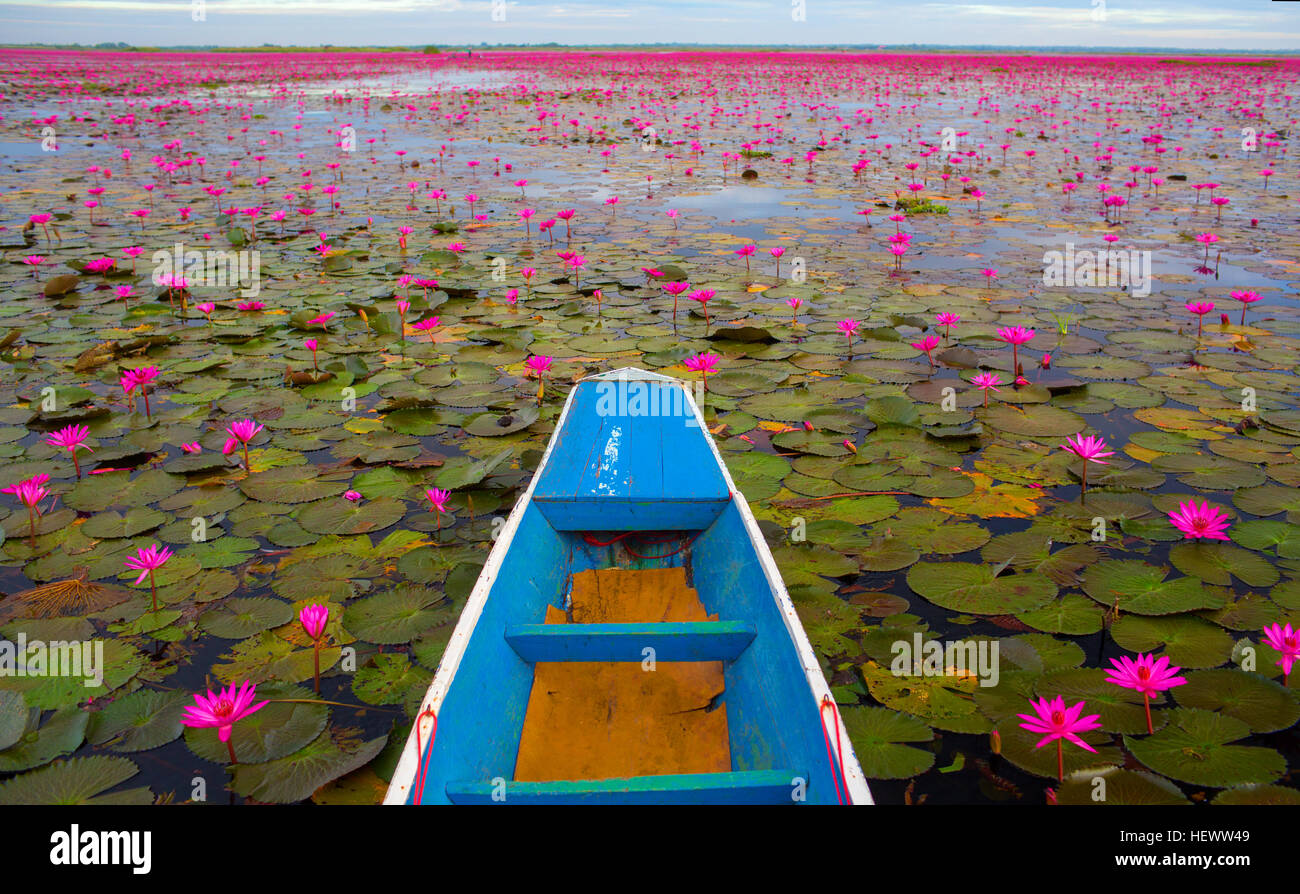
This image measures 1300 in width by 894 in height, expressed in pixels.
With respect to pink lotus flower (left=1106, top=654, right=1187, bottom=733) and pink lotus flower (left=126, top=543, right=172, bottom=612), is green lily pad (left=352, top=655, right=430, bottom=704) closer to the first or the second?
pink lotus flower (left=126, top=543, right=172, bottom=612)

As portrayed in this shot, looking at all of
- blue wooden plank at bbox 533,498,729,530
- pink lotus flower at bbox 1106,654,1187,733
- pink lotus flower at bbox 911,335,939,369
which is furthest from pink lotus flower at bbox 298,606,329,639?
pink lotus flower at bbox 911,335,939,369

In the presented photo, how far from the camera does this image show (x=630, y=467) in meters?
2.86

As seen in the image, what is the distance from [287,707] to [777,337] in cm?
359

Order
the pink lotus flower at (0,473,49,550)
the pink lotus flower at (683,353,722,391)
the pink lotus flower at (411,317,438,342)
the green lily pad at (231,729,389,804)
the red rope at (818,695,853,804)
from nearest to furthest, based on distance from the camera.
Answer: the red rope at (818,695,853,804), the green lily pad at (231,729,389,804), the pink lotus flower at (0,473,49,550), the pink lotus flower at (683,353,722,391), the pink lotus flower at (411,317,438,342)

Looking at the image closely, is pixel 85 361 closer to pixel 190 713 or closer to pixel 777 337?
pixel 190 713

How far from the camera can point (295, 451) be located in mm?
3525

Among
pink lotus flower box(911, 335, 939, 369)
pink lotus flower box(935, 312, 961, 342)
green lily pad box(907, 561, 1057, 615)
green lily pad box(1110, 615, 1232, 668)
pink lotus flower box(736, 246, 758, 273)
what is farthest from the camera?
pink lotus flower box(736, 246, 758, 273)

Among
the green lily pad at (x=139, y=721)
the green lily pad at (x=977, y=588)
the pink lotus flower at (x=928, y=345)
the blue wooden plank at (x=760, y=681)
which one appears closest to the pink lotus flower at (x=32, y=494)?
the green lily pad at (x=139, y=721)

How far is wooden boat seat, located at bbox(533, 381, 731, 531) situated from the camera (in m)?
2.66

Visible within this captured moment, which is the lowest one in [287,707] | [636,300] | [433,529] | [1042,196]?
[287,707]

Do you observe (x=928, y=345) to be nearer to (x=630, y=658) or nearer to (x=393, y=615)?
(x=630, y=658)

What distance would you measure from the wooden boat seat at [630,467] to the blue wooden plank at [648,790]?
1180 millimetres

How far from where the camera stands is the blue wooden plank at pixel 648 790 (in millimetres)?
1515
